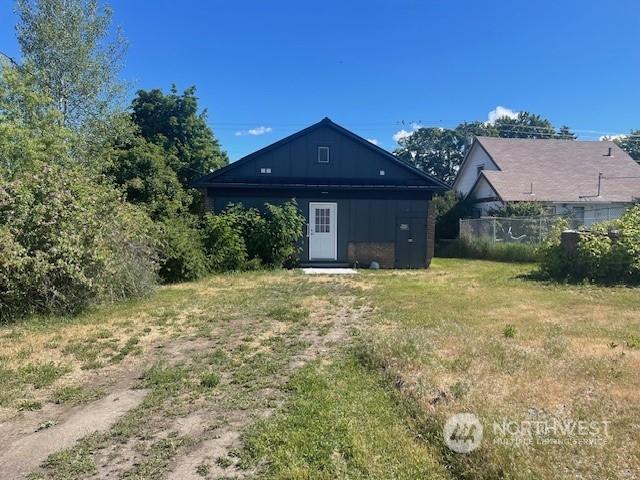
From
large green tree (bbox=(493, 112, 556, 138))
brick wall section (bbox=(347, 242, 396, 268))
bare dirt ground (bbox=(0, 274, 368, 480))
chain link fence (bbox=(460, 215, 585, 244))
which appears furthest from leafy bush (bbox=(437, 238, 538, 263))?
large green tree (bbox=(493, 112, 556, 138))

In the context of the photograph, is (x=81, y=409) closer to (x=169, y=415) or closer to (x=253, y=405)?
(x=169, y=415)

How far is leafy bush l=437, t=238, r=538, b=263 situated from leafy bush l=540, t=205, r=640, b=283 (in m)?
3.71

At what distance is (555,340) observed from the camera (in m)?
5.47

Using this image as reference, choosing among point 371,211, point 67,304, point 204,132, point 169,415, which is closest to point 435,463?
point 169,415

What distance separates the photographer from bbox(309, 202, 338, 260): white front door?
15453 millimetres

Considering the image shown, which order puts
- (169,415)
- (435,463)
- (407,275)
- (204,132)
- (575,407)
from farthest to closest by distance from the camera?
(204,132)
(407,275)
(169,415)
(575,407)
(435,463)

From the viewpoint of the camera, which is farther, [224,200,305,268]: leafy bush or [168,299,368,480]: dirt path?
[224,200,305,268]: leafy bush

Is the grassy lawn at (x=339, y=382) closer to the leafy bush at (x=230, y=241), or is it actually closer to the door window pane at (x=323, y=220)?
the leafy bush at (x=230, y=241)

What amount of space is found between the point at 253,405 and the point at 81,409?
4.85 feet

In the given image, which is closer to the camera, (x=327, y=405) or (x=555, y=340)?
(x=327, y=405)

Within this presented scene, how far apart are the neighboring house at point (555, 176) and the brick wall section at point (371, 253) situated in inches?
358

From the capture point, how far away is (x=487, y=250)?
18484 millimetres

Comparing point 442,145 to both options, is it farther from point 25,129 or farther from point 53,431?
point 53,431

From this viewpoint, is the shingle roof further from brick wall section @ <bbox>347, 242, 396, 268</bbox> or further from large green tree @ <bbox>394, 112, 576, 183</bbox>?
large green tree @ <bbox>394, 112, 576, 183</bbox>
